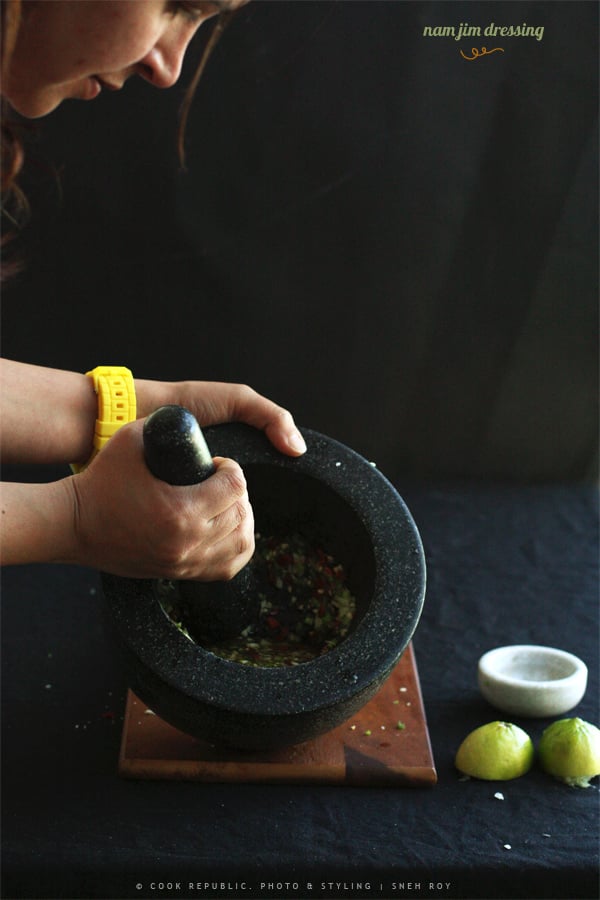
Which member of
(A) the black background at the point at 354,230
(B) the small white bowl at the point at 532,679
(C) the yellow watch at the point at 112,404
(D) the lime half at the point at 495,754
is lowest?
(D) the lime half at the point at 495,754

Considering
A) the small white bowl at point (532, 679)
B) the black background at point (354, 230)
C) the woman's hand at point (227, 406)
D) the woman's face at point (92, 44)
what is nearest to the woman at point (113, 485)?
the woman's face at point (92, 44)

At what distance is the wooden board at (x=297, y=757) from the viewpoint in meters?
1.07

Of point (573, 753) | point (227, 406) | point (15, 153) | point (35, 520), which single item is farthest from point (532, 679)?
point (15, 153)

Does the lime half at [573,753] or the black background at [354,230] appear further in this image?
the black background at [354,230]

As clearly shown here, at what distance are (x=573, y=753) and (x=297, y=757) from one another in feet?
0.93

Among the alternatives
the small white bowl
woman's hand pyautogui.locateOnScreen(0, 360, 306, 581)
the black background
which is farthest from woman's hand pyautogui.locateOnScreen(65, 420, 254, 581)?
the black background

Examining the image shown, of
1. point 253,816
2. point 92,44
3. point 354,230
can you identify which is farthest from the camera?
point 354,230

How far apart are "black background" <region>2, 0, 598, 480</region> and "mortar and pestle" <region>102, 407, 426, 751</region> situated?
0.55 meters

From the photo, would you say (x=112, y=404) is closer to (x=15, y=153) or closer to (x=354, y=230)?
(x=15, y=153)

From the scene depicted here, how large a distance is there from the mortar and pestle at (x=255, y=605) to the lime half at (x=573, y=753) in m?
0.24

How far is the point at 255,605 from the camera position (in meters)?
1.12

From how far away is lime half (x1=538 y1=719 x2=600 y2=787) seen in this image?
109 centimetres

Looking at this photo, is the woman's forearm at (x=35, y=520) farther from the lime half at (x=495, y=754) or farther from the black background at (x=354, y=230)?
the black background at (x=354, y=230)

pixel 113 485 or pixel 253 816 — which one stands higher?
pixel 113 485
